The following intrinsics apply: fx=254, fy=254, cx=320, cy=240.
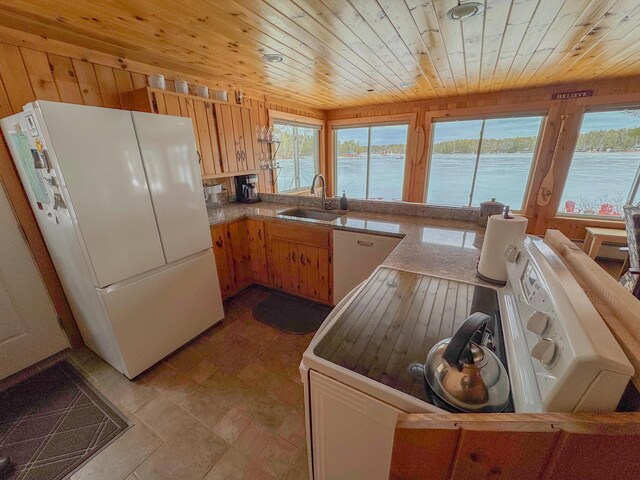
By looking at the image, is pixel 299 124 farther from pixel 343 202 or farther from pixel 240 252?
pixel 240 252

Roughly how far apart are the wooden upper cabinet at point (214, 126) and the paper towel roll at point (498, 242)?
244cm

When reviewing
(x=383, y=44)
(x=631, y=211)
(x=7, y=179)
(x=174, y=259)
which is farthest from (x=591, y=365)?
(x=7, y=179)

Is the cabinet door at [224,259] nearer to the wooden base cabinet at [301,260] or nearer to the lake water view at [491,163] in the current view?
the wooden base cabinet at [301,260]

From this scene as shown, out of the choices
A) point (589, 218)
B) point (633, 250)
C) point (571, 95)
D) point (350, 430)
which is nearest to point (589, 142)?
point (571, 95)

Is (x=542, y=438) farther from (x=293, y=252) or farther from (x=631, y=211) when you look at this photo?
(x=631, y=211)

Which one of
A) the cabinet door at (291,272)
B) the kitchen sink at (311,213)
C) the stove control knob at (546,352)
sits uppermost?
the stove control knob at (546,352)

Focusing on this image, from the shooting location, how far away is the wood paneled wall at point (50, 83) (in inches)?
62.4

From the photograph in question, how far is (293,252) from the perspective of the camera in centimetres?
247

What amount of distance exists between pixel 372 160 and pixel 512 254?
4.45 meters

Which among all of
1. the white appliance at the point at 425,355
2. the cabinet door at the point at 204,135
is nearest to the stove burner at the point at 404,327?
the white appliance at the point at 425,355

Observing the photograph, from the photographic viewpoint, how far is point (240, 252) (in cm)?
267

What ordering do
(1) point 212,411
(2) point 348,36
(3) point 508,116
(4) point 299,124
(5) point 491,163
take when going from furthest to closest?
(4) point 299,124 < (5) point 491,163 < (3) point 508,116 < (2) point 348,36 < (1) point 212,411

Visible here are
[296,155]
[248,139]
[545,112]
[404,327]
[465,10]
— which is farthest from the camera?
[296,155]

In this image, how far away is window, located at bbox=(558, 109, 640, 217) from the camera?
3.30 metres
